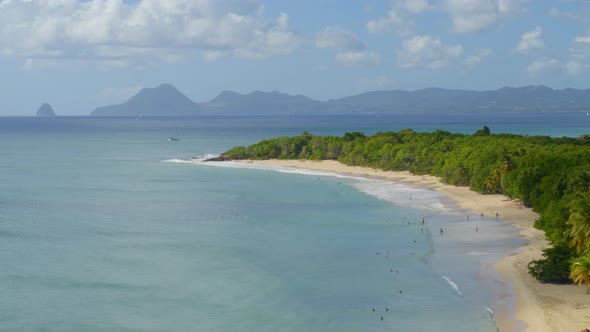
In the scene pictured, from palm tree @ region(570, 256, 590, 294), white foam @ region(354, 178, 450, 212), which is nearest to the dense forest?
palm tree @ region(570, 256, 590, 294)

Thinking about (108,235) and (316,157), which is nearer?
(108,235)

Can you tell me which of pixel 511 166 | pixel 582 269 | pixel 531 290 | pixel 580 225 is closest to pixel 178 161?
pixel 511 166

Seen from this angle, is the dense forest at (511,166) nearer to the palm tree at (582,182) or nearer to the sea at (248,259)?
the palm tree at (582,182)

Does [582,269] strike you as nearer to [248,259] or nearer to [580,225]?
[580,225]

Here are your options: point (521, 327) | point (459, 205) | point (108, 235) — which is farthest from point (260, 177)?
point (521, 327)

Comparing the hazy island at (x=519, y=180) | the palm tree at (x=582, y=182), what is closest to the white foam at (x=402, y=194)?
the hazy island at (x=519, y=180)

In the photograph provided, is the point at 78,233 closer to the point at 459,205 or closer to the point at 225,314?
the point at 225,314
